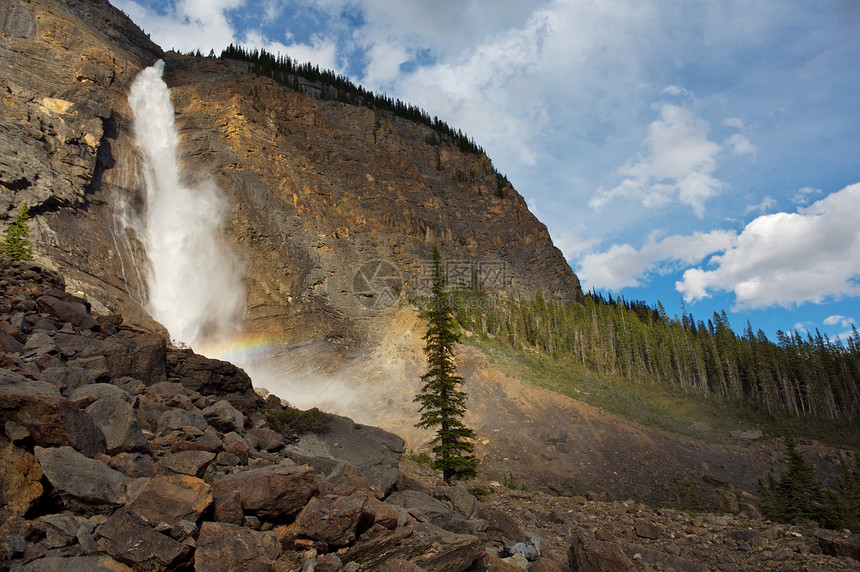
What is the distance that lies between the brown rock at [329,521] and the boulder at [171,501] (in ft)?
4.36

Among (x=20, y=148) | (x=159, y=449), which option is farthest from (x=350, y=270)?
(x=159, y=449)

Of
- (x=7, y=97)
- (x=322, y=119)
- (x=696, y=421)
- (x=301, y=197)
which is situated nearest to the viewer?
(x=7, y=97)

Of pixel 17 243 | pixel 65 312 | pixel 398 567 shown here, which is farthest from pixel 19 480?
pixel 17 243

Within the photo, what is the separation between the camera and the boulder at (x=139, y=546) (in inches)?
185

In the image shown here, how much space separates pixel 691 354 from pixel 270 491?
84233 millimetres

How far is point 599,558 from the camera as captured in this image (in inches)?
362

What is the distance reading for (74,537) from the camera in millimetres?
4742

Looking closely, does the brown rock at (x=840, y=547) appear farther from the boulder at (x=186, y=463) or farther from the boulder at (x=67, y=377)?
the boulder at (x=67, y=377)

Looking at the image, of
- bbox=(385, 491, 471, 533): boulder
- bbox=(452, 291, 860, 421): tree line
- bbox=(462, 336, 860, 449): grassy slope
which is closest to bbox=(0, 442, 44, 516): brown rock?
bbox=(385, 491, 471, 533): boulder

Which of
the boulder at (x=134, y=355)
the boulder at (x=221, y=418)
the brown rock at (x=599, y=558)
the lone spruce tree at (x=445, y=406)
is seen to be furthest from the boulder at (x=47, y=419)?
the lone spruce tree at (x=445, y=406)

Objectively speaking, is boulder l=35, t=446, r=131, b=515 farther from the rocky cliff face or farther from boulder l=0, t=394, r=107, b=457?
the rocky cliff face

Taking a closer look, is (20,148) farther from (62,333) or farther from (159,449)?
(159,449)

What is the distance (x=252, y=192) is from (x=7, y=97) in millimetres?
24066

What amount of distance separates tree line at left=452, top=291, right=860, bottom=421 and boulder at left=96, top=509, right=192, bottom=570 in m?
61.1
